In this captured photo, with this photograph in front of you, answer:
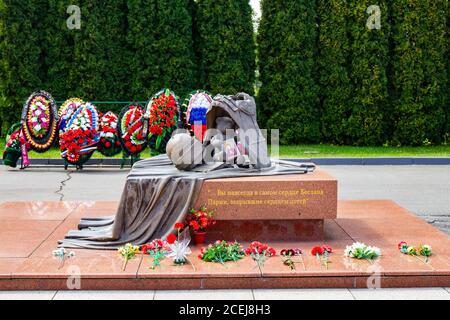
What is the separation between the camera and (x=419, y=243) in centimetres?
718

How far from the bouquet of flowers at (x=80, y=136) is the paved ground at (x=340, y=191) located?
0.38m

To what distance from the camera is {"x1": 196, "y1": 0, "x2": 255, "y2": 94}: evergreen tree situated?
19.3m

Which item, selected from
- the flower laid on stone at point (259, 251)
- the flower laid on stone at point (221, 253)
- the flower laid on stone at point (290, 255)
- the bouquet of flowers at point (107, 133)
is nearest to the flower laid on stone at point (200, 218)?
the flower laid on stone at point (221, 253)

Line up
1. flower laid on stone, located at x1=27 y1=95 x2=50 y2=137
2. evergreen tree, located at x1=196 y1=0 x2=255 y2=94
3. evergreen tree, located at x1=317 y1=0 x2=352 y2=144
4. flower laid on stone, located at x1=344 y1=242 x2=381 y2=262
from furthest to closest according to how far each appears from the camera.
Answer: evergreen tree, located at x1=196 y1=0 x2=255 y2=94 < evergreen tree, located at x1=317 y1=0 x2=352 y2=144 < flower laid on stone, located at x1=27 y1=95 x2=50 y2=137 < flower laid on stone, located at x1=344 y1=242 x2=381 y2=262

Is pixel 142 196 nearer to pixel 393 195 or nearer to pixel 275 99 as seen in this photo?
pixel 393 195

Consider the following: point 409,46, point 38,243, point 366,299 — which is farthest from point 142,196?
point 409,46

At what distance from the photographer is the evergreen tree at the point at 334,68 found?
19.1m

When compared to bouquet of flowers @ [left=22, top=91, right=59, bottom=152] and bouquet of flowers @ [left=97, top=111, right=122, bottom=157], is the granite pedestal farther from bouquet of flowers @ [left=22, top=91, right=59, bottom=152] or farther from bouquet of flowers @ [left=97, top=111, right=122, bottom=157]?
bouquet of flowers @ [left=22, top=91, right=59, bottom=152]

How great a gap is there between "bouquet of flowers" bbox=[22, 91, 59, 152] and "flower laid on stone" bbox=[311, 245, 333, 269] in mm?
9257

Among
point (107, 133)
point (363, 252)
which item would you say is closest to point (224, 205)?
point (363, 252)

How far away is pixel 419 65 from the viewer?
18.8 m

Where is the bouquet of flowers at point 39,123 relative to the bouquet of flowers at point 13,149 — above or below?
above

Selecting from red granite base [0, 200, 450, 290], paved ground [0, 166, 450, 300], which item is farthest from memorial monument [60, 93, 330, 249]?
paved ground [0, 166, 450, 300]

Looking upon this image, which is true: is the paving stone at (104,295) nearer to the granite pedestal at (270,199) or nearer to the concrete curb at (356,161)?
the granite pedestal at (270,199)
